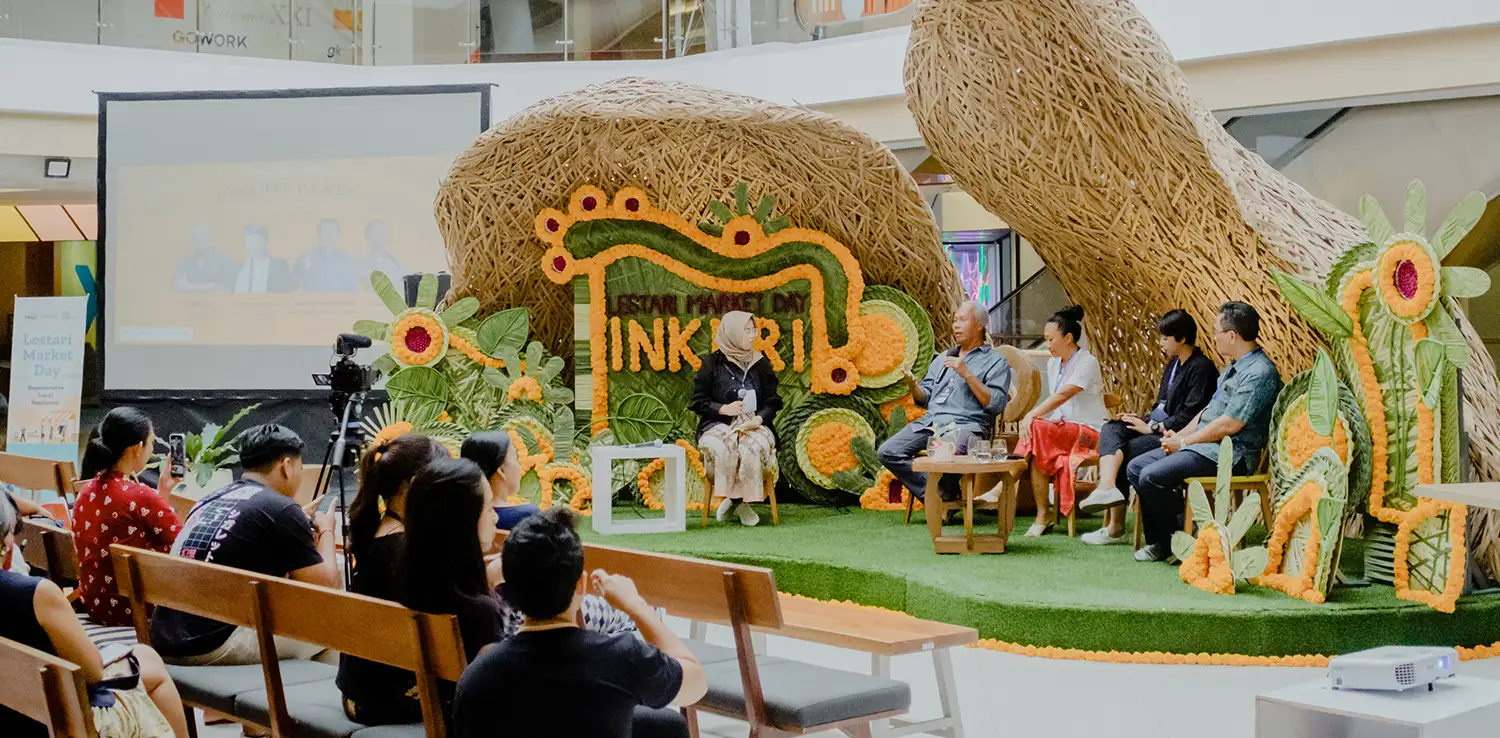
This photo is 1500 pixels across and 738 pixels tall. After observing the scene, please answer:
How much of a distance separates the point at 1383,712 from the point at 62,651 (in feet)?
8.46

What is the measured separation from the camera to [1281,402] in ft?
19.7

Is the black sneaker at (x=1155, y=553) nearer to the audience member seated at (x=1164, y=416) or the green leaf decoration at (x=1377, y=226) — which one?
the audience member seated at (x=1164, y=416)

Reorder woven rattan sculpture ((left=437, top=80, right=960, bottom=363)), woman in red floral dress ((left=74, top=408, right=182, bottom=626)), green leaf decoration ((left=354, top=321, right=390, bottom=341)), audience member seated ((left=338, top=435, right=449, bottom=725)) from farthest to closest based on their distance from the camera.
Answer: woven rattan sculpture ((left=437, top=80, right=960, bottom=363)), green leaf decoration ((left=354, top=321, right=390, bottom=341)), woman in red floral dress ((left=74, top=408, right=182, bottom=626)), audience member seated ((left=338, top=435, right=449, bottom=725))

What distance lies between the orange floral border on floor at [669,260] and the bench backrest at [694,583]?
4.70 m

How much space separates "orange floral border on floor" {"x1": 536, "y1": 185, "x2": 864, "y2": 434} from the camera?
8.46m

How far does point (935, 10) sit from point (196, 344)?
659cm

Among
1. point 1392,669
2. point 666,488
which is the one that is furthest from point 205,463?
point 1392,669

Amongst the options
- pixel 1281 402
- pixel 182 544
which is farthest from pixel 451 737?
pixel 1281 402

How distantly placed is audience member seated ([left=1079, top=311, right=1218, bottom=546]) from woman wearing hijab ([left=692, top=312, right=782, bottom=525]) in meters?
1.77

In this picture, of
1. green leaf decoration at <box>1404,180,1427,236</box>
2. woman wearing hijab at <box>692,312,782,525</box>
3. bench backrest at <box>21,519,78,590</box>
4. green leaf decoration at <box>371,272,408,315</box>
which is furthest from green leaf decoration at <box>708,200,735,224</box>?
bench backrest at <box>21,519,78,590</box>

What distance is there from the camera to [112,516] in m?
4.18

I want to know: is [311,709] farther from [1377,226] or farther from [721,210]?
[721,210]

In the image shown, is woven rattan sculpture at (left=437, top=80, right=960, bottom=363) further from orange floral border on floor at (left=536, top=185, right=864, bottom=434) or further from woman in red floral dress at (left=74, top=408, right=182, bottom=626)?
woman in red floral dress at (left=74, top=408, right=182, bottom=626)

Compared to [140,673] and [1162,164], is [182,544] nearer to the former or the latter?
[140,673]
